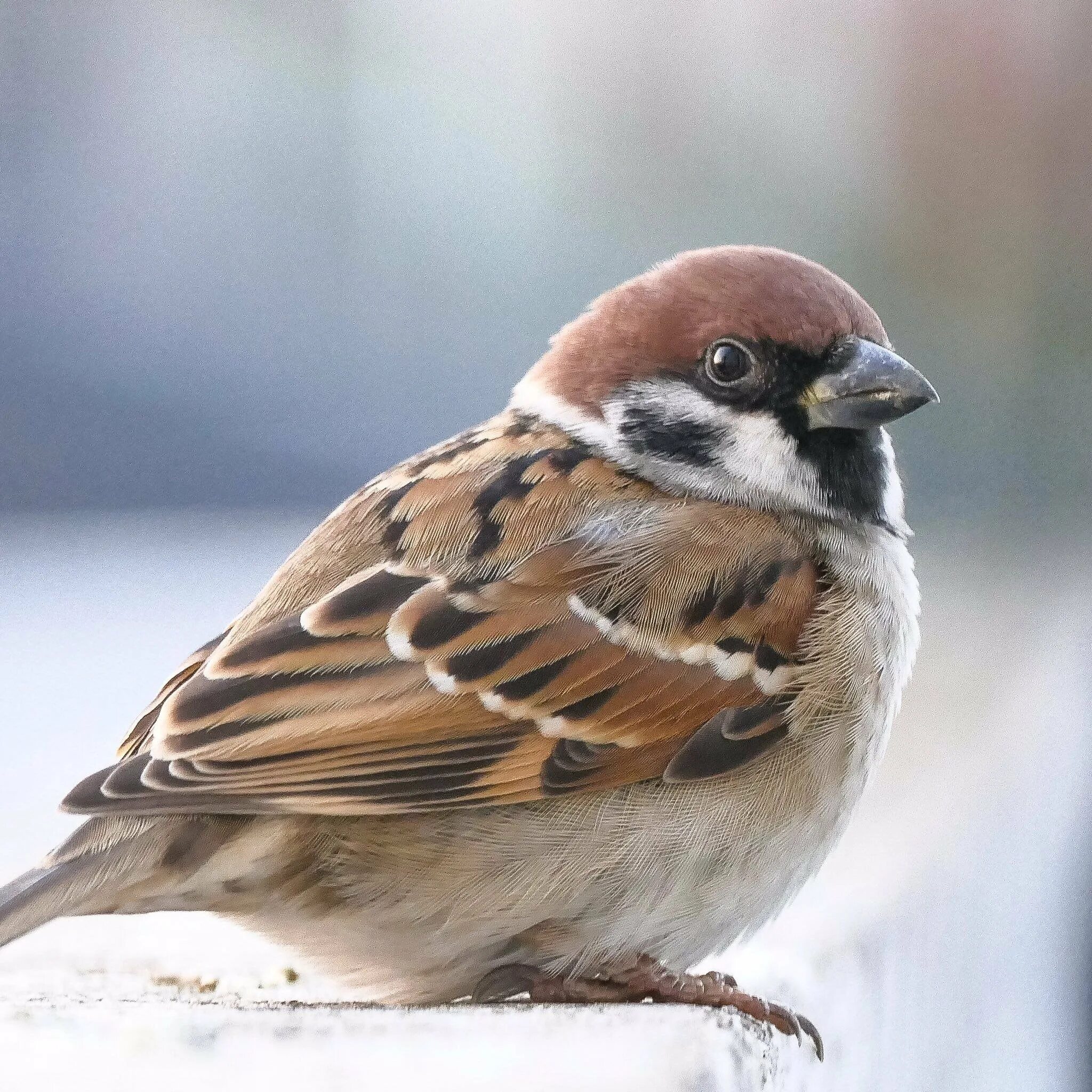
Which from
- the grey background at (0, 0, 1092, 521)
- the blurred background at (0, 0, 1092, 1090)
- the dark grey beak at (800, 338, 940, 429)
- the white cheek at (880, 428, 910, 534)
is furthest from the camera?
the grey background at (0, 0, 1092, 521)

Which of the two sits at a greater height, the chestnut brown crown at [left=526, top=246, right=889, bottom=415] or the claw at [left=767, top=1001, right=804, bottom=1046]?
the chestnut brown crown at [left=526, top=246, right=889, bottom=415]

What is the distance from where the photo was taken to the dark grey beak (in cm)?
138

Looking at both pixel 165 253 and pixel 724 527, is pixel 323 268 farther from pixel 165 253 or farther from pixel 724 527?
pixel 724 527

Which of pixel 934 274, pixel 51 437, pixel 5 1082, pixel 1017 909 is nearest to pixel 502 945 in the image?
pixel 5 1082

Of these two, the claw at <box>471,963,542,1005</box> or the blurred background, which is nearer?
the claw at <box>471,963,542,1005</box>

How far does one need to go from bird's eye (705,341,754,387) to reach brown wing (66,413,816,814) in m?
0.13

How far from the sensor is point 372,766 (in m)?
1.12

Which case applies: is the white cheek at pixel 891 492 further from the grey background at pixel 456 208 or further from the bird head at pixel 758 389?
the grey background at pixel 456 208

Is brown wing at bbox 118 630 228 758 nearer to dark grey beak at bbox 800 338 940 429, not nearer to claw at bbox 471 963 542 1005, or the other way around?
claw at bbox 471 963 542 1005

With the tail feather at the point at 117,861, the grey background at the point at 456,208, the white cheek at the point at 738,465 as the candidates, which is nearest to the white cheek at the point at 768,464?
the white cheek at the point at 738,465

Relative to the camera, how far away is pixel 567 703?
121 cm

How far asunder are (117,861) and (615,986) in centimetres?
39

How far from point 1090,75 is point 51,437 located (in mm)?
3410

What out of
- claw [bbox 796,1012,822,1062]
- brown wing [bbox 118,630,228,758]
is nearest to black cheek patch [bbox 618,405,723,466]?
brown wing [bbox 118,630,228,758]
